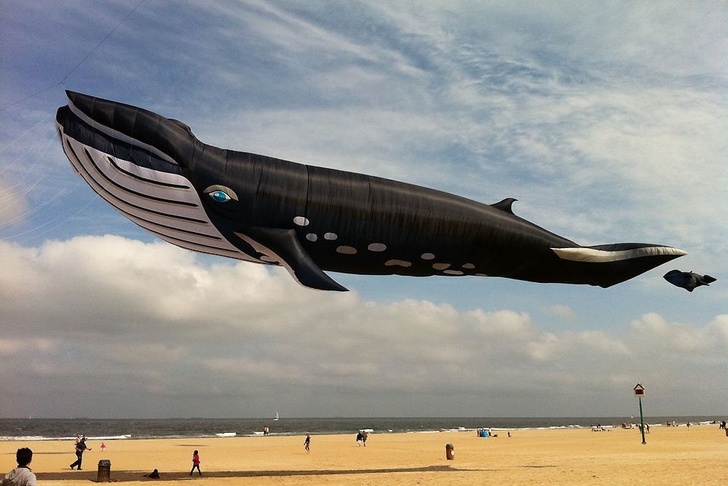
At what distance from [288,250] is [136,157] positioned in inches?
169

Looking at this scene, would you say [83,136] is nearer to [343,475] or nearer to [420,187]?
[420,187]

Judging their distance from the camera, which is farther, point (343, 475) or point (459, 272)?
point (343, 475)

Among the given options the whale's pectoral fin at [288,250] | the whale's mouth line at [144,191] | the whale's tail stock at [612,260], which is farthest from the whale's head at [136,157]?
the whale's tail stock at [612,260]

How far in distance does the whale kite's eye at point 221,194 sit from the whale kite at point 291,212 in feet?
0.08

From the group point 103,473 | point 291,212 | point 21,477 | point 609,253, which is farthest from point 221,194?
point 609,253

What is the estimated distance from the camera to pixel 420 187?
57.0 feet

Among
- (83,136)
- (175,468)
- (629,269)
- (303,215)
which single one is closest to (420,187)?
(303,215)

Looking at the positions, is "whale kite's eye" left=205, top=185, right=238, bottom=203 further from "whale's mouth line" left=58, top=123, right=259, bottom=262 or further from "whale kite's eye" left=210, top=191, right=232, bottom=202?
"whale's mouth line" left=58, top=123, right=259, bottom=262

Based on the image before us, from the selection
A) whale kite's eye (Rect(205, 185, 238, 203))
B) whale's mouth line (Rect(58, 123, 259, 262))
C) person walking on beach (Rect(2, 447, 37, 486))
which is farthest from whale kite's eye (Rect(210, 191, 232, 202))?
person walking on beach (Rect(2, 447, 37, 486))

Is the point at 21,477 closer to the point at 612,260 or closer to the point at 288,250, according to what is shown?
the point at 288,250

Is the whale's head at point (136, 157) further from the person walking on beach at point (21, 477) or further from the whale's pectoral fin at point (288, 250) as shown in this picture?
the person walking on beach at point (21, 477)

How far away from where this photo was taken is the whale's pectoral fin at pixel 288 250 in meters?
14.8

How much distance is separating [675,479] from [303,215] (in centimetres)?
1306

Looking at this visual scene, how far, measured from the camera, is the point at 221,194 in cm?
1495
